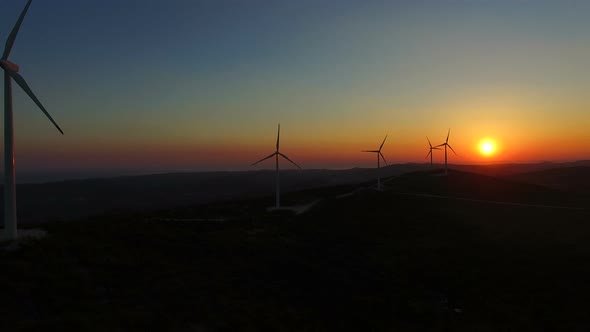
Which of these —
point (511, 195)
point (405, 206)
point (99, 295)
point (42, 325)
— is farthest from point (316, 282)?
point (511, 195)

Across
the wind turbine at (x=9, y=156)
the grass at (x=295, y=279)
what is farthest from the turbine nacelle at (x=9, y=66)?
the grass at (x=295, y=279)

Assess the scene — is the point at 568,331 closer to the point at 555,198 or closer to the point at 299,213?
the point at 299,213

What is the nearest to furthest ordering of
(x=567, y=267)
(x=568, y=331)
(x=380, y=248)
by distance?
(x=568, y=331), (x=567, y=267), (x=380, y=248)

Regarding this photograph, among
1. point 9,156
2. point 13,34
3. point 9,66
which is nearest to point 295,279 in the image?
point 9,156

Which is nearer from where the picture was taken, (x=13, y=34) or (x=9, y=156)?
(x=9, y=156)

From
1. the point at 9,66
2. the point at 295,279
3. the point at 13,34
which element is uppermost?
the point at 13,34

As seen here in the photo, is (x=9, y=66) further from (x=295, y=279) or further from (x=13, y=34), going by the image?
(x=295, y=279)

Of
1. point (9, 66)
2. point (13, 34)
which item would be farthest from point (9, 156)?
point (13, 34)

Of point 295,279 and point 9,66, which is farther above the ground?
point 9,66
